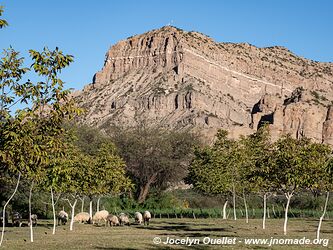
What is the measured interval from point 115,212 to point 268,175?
2992cm

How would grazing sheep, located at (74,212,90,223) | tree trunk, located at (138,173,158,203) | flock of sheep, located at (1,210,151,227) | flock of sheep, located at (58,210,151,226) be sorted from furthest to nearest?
tree trunk, located at (138,173,158,203)
grazing sheep, located at (74,212,90,223)
flock of sheep, located at (58,210,151,226)
flock of sheep, located at (1,210,151,227)

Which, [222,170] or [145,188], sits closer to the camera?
[222,170]

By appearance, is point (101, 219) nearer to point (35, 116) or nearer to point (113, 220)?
point (113, 220)

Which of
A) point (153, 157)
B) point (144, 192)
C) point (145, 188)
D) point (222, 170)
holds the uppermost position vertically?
point (153, 157)

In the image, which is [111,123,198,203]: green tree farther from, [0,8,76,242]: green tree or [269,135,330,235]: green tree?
[0,8,76,242]: green tree

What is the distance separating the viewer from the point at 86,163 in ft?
109

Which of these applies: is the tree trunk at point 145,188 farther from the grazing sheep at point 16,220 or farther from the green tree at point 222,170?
the grazing sheep at point 16,220

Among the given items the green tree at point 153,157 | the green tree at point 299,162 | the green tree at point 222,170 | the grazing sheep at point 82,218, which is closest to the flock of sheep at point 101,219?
the grazing sheep at point 82,218

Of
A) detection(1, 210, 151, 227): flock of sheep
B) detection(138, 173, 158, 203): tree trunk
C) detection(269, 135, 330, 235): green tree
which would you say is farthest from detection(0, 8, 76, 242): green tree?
detection(138, 173, 158, 203): tree trunk

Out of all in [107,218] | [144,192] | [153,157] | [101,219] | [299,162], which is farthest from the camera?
[153,157]

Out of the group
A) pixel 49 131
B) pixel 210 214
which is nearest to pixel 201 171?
pixel 210 214

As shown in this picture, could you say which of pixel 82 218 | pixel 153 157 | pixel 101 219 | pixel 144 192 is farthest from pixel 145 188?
pixel 101 219

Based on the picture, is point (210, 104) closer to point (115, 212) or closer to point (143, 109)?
point (143, 109)

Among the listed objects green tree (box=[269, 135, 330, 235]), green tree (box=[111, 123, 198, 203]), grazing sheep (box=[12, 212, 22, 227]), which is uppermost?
green tree (box=[111, 123, 198, 203])
